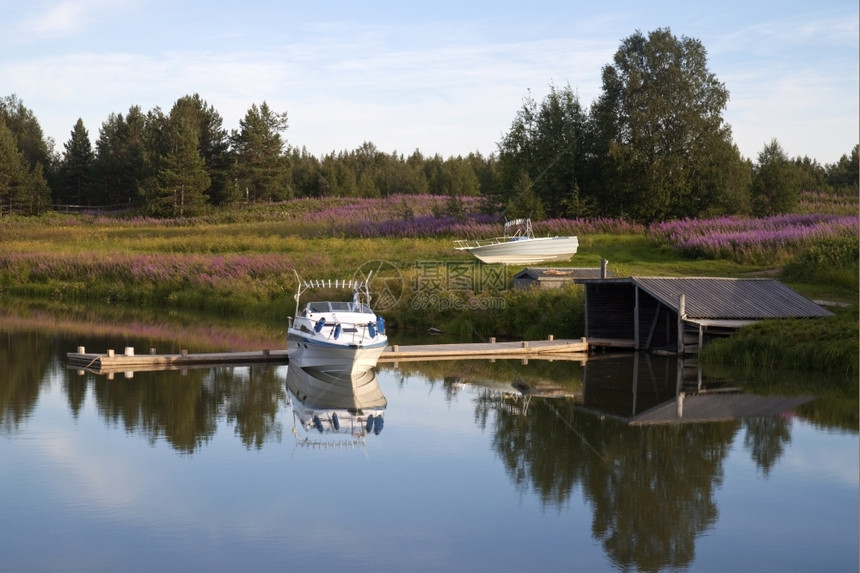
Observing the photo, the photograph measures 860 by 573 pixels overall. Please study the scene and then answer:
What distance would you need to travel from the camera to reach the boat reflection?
19.8 metres

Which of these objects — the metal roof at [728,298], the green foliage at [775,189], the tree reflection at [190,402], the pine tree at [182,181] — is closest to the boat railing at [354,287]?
the tree reflection at [190,402]

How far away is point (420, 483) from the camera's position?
1631 centimetres

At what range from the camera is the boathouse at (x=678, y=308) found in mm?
29047

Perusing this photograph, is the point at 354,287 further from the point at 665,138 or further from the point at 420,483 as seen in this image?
the point at 665,138

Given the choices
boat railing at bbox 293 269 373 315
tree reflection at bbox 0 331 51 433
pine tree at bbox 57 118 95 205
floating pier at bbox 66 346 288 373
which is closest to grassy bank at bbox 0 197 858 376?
boat railing at bbox 293 269 373 315

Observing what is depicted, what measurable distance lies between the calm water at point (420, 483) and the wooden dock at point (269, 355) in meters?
1.69

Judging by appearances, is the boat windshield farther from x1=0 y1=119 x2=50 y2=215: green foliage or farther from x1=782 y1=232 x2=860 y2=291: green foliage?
x1=0 y1=119 x2=50 y2=215: green foliage

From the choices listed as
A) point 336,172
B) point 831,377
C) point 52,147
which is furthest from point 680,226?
point 52,147

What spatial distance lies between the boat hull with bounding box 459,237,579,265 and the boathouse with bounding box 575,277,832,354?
28.0 ft

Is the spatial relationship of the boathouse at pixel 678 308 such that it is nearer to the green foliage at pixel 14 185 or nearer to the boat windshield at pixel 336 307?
the boat windshield at pixel 336 307

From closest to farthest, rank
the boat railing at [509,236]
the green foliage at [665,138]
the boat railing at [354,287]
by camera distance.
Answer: the boat railing at [354,287]
the boat railing at [509,236]
the green foliage at [665,138]

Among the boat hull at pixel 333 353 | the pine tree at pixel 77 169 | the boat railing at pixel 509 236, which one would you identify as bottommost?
the boat hull at pixel 333 353

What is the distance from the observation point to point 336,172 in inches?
3698

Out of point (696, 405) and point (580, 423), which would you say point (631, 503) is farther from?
point (696, 405)
